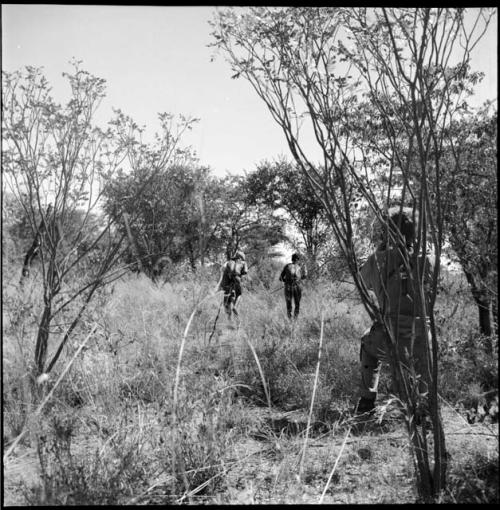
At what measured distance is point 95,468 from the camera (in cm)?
217

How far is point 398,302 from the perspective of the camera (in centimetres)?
196

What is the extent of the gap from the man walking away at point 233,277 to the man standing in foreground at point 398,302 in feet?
8.44

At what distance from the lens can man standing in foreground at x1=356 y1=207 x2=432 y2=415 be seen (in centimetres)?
200

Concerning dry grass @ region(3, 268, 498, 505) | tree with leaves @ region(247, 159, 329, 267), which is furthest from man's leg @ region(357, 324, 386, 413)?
tree with leaves @ region(247, 159, 329, 267)

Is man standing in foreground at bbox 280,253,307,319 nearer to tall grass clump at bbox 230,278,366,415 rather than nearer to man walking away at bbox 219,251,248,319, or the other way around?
tall grass clump at bbox 230,278,366,415

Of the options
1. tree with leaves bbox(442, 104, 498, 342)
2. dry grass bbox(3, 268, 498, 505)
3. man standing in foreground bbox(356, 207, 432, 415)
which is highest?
tree with leaves bbox(442, 104, 498, 342)

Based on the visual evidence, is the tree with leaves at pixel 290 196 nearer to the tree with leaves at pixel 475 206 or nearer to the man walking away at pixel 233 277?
the man walking away at pixel 233 277

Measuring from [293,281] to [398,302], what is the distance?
5.99 m

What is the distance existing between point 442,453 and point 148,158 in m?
2.90

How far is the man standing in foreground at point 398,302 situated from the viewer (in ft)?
6.57

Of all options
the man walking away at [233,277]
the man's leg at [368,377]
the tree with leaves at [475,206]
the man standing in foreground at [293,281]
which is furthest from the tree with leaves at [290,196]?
the man's leg at [368,377]

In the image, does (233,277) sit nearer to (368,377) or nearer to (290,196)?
(368,377)

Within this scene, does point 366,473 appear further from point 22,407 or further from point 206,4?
point 206,4

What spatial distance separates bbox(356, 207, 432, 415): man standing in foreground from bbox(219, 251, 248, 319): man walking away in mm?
2571
